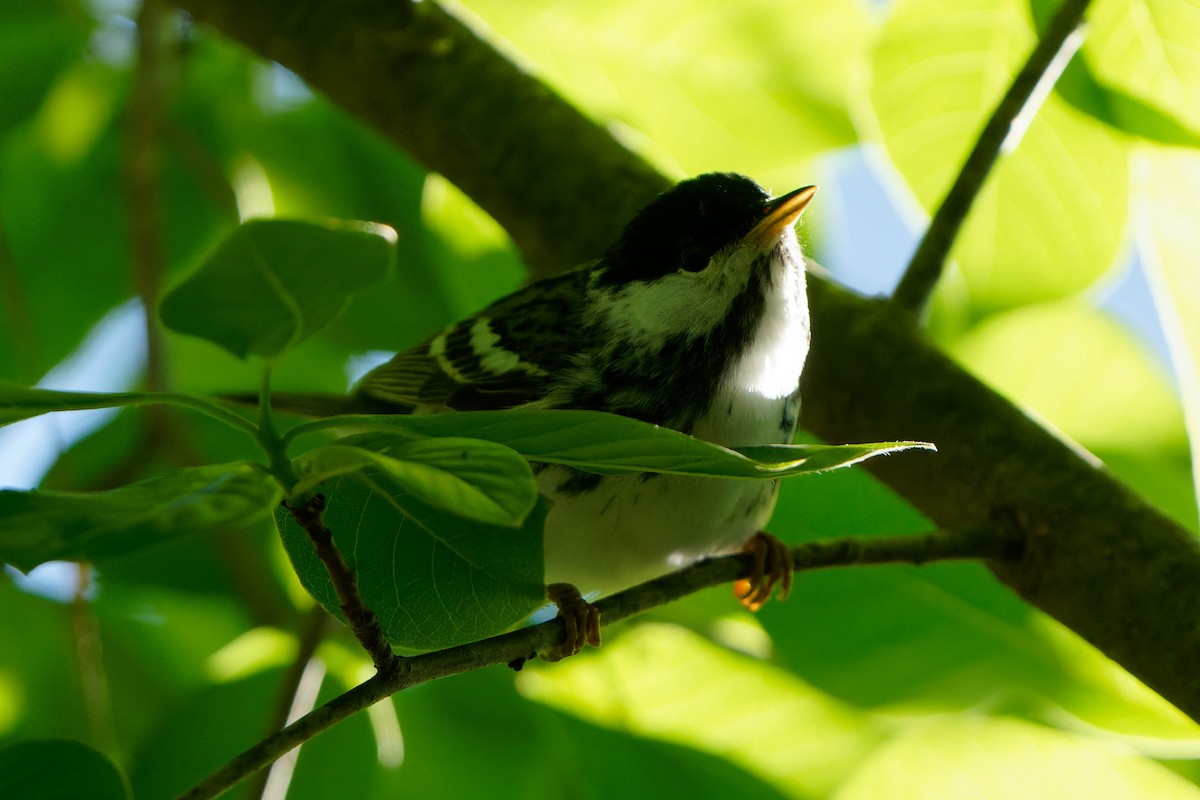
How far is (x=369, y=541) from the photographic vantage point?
116cm

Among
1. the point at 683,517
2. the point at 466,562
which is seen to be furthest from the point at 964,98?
the point at 466,562

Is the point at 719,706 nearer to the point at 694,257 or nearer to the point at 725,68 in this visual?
Result: the point at 694,257

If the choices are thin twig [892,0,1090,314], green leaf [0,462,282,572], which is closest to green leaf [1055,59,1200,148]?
thin twig [892,0,1090,314]

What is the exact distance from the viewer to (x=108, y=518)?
0.82 m

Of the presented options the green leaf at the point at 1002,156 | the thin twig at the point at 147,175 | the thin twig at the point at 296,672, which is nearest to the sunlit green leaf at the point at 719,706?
the thin twig at the point at 296,672

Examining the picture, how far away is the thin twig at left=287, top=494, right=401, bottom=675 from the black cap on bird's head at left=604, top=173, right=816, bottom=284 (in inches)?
41.0

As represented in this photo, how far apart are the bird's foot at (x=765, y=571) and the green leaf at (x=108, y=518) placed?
3.90 feet

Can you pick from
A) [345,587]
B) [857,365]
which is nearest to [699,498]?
[857,365]

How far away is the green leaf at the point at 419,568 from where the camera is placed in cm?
111

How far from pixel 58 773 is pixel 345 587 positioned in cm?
32

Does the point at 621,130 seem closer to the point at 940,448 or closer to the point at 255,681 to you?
the point at 940,448

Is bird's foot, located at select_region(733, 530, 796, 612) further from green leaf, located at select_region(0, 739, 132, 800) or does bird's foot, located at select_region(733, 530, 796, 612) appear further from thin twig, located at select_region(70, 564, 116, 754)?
thin twig, located at select_region(70, 564, 116, 754)

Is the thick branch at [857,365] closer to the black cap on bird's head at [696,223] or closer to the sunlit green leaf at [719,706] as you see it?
the black cap on bird's head at [696,223]

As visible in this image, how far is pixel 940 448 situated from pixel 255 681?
4.08ft
